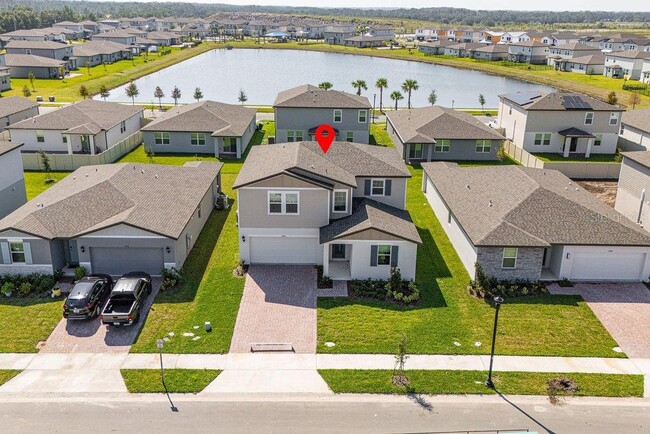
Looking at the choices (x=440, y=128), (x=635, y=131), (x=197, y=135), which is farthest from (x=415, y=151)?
(x=635, y=131)

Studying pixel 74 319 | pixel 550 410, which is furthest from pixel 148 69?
pixel 550 410

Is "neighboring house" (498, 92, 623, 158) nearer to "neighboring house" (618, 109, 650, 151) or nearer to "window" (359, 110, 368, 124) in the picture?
"neighboring house" (618, 109, 650, 151)

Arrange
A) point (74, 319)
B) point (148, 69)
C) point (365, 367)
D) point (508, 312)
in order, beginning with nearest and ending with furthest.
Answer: point (365, 367), point (74, 319), point (508, 312), point (148, 69)

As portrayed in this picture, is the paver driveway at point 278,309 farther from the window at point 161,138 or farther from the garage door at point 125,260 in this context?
the window at point 161,138

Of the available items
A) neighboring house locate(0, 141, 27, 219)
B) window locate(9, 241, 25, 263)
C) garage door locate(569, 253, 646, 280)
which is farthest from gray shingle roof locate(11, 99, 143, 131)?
garage door locate(569, 253, 646, 280)

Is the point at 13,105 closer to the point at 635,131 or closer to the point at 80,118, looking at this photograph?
the point at 80,118

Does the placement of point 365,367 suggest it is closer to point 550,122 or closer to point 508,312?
point 508,312

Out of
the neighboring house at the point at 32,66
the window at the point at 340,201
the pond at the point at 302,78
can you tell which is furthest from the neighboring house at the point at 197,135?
the neighboring house at the point at 32,66
